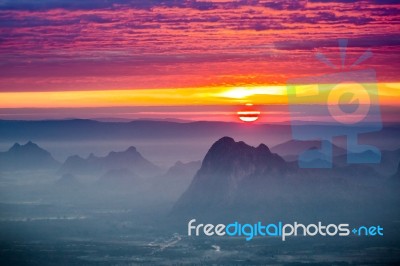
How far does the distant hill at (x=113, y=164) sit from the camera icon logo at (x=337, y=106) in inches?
85.2

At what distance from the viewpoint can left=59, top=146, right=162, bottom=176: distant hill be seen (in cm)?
1398

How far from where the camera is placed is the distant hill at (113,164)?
13984 mm

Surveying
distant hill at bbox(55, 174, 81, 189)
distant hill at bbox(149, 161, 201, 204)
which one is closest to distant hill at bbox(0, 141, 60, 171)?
distant hill at bbox(55, 174, 81, 189)

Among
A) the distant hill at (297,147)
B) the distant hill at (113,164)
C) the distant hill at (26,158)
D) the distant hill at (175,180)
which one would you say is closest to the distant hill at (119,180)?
the distant hill at (113,164)

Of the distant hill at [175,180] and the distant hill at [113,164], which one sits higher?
the distant hill at [113,164]

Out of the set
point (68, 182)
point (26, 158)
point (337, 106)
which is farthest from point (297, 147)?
point (26, 158)

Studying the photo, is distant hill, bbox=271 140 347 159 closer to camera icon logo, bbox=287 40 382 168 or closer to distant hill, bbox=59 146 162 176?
camera icon logo, bbox=287 40 382 168

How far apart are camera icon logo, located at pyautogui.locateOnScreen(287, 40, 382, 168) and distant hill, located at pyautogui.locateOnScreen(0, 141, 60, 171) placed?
11.6 ft

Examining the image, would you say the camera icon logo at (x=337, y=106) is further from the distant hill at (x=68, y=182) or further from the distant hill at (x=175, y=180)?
the distant hill at (x=68, y=182)

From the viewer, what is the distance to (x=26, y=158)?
14.1 metres

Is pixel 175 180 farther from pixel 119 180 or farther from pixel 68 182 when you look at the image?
pixel 68 182

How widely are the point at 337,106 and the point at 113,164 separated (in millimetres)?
3427

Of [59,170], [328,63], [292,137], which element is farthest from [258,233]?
[59,170]

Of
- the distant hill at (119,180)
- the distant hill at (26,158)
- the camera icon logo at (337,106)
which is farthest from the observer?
the distant hill at (119,180)
